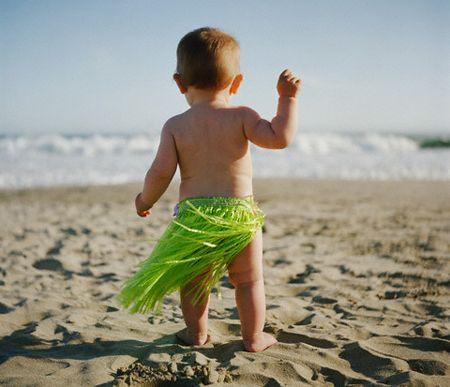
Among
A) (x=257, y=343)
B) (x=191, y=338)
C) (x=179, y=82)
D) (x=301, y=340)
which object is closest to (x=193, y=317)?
(x=191, y=338)

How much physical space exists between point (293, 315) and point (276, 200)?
4762mm

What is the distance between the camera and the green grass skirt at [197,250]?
227 centimetres

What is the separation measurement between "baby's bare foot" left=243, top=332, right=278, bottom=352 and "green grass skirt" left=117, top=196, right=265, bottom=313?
34cm

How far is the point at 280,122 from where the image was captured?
2227 millimetres

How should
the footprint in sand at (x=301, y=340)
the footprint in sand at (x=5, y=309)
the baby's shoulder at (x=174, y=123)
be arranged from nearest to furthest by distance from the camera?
the baby's shoulder at (x=174, y=123)
the footprint in sand at (x=301, y=340)
the footprint in sand at (x=5, y=309)

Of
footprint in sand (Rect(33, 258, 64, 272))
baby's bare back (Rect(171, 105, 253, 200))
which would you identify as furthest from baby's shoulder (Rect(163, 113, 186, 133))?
footprint in sand (Rect(33, 258, 64, 272))

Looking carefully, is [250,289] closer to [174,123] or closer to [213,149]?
[213,149]

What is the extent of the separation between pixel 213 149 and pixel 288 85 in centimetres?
45

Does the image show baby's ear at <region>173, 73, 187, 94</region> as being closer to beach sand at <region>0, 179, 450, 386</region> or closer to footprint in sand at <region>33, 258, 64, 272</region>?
beach sand at <region>0, 179, 450, 386</region>

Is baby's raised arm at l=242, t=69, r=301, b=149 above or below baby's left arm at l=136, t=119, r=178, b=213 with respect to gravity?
above

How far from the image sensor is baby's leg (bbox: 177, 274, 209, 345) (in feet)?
7.98

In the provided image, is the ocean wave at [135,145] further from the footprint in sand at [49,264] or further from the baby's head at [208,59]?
the baby's head at [208,59]

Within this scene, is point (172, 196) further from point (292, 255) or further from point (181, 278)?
point (181, 278)

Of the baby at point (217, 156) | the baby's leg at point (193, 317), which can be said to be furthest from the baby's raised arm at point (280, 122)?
the baby's leg at point (193, 317)
